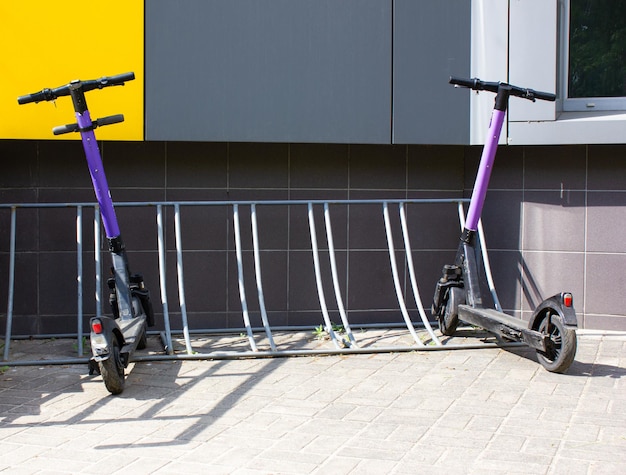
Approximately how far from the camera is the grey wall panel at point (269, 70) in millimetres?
6949

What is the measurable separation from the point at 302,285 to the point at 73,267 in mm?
2109

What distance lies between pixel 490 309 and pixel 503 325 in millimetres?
641

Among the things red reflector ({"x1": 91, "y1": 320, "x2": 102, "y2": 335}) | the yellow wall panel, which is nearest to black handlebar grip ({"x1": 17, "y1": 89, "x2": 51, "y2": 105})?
the yellow wall panel

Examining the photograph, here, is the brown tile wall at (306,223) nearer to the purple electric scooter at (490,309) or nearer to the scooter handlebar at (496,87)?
the purple electric scooter at (490,309)

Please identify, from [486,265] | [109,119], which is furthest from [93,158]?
[486,265]

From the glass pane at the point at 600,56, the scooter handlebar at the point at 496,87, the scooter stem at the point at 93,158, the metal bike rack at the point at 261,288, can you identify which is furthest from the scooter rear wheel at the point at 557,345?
the scooter stem at the point at 93,158

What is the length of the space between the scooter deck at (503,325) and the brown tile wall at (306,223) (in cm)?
123

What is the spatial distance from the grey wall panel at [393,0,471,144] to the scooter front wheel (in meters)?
3.28

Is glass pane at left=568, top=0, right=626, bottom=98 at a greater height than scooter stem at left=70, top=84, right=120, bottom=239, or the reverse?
glass pane at left=568, top=0, right=626, bottom=98

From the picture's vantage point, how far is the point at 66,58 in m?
6.82

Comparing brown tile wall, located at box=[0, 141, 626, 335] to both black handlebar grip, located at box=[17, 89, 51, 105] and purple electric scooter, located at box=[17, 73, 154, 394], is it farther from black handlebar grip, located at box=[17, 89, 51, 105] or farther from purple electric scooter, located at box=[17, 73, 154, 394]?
black handlebar grip, located at box=[17, 89, 51, 105]

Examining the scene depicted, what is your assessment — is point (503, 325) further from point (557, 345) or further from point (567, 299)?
point (567, 299)

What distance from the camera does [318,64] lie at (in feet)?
23.2

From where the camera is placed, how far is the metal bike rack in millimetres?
6355
